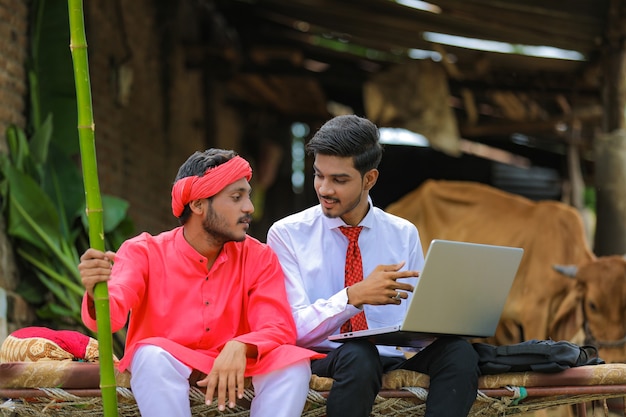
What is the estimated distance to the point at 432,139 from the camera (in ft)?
29.8

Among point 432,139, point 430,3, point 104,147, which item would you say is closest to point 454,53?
point 432,139

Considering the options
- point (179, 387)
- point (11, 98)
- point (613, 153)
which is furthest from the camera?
point (613, 153)

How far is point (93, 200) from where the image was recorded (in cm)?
310

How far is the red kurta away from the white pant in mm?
48

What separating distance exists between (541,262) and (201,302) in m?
4.96

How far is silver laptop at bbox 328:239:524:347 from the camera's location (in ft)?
10.9

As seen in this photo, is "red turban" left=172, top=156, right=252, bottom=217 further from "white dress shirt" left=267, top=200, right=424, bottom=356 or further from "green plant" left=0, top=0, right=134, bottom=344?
"green plant" left=0, top=0, right=134, bottom=344

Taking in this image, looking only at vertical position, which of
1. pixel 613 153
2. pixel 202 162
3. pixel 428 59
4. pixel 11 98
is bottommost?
pixel 202 162

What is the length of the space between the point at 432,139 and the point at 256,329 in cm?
578

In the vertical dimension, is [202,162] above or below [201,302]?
above

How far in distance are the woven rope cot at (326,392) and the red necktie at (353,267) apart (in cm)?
39

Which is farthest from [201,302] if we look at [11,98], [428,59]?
[428,59]

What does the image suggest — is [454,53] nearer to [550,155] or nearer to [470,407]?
[550,155]

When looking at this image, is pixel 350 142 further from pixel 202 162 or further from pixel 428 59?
pixel 428 59
